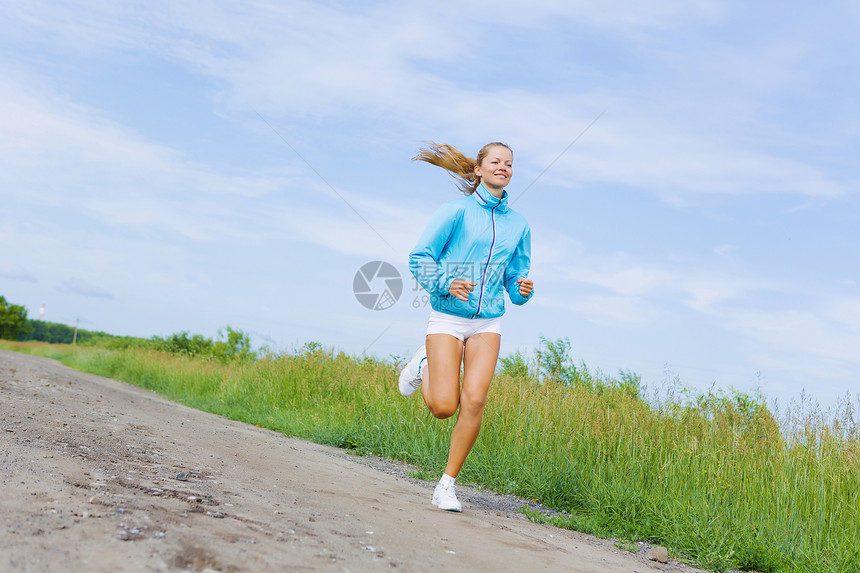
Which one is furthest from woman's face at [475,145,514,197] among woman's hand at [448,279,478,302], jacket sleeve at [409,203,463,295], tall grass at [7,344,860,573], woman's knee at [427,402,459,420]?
tall grass at [7,344,860,573]

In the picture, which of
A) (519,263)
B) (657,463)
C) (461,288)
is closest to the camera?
(461,288)

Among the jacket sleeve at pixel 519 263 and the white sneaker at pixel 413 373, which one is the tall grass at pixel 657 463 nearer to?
the white sneaker at pixel 413 373

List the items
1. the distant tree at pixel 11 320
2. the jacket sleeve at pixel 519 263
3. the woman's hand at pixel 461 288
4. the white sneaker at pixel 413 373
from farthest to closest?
the distant tree at pixel 11 320 < the white sneaker at pixel 413 373 < the jacket sleeve at pixel 519 263 < the woman's hand at pixel 461 288

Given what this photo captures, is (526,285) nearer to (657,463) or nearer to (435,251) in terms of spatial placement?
(435,251)

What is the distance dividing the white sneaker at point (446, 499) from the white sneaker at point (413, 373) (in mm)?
986

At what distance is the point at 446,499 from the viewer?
4.64 meters

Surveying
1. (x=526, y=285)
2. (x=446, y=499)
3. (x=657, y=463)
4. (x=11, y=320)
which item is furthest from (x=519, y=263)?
(x=11, y=320)

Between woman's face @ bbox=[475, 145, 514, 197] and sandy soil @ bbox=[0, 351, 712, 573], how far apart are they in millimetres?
2346

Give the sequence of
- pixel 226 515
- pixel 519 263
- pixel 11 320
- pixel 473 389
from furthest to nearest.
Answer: pixel 11 320 < pixel 519 263 < pixel 473 389 < pixel 226 515

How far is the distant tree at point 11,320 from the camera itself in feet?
176

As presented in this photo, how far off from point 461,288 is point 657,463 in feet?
8.79

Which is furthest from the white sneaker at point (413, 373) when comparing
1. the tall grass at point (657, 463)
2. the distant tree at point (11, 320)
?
the distant tree at point (11, 320)

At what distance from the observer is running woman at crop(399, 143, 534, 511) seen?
4648 mm

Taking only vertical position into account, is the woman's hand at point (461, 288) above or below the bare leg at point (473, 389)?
above
